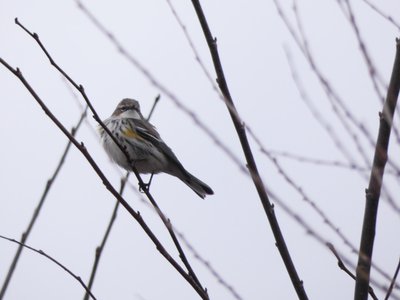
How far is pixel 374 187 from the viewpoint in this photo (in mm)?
2686

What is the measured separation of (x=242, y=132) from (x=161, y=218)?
710mm

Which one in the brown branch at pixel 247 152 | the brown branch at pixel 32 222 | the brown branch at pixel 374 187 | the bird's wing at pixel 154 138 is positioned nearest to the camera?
the brown branch at pixel 374 187

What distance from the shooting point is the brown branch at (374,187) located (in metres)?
2.59

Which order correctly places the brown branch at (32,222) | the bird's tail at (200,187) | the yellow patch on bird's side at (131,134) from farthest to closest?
the yellow patch on bird's side at (131,134)
the bird's tail at (200,187)
the brown branch at (32,222)

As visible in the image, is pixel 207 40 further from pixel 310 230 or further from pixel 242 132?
pixel 310 230

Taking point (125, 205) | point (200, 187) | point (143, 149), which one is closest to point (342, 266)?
point (125, 205)

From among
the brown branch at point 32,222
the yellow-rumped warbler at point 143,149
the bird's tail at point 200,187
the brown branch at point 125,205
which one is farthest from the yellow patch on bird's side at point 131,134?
the brown branch at point 125,205

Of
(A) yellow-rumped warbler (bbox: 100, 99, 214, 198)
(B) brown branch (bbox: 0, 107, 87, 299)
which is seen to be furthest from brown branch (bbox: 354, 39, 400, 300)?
(A) yellow-rumped warbler (bbox: 100, 99, 214, 198)

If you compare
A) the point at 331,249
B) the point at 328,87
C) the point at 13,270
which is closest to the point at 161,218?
the point at 331,249

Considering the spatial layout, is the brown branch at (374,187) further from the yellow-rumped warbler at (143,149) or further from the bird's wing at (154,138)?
the bird's wing at (154,138)

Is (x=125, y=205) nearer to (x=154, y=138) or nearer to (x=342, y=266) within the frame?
(x=342, y=266)

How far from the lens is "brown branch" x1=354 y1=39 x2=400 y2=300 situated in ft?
8.48

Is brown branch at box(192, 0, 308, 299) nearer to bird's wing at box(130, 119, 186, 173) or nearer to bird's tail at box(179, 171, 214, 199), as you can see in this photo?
bird's tail at box(179, 171, 214, 199)

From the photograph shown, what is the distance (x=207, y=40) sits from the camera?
281 cm
